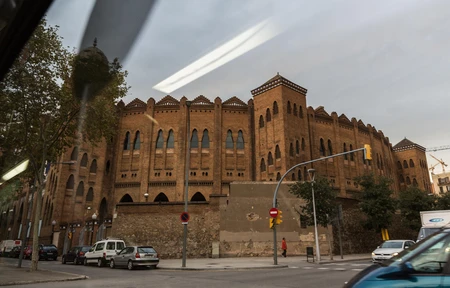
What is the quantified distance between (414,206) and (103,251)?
29284 millimetres

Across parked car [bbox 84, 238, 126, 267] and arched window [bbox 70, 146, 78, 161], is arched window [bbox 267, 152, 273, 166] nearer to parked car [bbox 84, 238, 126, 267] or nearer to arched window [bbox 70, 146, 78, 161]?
parked car [bbox 84, 238, 126, 267]

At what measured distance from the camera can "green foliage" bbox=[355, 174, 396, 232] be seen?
27094 millimetres

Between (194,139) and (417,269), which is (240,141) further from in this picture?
(417,269)

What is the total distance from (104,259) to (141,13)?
1955cm

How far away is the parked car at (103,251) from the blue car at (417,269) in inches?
754

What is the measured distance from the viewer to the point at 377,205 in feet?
88.8

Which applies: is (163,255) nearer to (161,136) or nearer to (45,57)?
(45,57)

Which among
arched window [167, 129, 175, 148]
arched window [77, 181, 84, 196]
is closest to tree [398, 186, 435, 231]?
Answer: arched window [167, 129, 175, 148]

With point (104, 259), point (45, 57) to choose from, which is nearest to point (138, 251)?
point (104, 259)

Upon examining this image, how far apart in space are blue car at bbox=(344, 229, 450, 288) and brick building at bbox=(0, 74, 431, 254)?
1290 inches

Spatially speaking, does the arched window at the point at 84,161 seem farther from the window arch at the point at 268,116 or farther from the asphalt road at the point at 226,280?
the asphalt road at the point at 226,280

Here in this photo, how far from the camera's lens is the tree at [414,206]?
106ft

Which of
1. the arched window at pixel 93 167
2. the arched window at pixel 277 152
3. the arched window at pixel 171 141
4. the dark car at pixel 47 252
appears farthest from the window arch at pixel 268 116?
the dark car at pixel 47 252

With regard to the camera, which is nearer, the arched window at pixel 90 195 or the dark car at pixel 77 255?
the dark car at pixel 77 255
